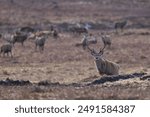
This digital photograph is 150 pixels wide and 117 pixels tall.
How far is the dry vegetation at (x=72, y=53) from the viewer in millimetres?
15359

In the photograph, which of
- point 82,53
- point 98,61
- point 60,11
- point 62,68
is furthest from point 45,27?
point 98,61

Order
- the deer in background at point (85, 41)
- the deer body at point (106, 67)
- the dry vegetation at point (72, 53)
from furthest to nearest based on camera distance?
the deer in background at point (85, 41) < the deer body at point (106, 67) < the dry vegetation at point (72, 53)

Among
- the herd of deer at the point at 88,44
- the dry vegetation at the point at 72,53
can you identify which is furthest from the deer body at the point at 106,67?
the dry vegetation at the point at 72,53

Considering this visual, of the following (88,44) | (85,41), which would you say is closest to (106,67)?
(85,41)

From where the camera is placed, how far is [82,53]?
31594 millimetres

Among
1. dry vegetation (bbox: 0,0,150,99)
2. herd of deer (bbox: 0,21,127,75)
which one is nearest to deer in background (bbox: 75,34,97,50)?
herd of deer (bbox: 0,21,127,75)

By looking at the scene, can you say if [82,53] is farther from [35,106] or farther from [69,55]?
[35,106]

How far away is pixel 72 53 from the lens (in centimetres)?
3161

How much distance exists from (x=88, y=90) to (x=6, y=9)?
49.5 m

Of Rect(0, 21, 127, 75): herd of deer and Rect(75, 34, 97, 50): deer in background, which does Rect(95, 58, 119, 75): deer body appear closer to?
Rect(0, 21, 127, 75): herd of deer

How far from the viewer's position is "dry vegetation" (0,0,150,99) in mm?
15359

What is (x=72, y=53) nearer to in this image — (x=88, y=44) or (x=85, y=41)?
(x=85, y=41)

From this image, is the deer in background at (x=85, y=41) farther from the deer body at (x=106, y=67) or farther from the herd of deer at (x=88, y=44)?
the deer body at (x=106, y=67)

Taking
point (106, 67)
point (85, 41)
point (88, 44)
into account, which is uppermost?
point (106, 67)
